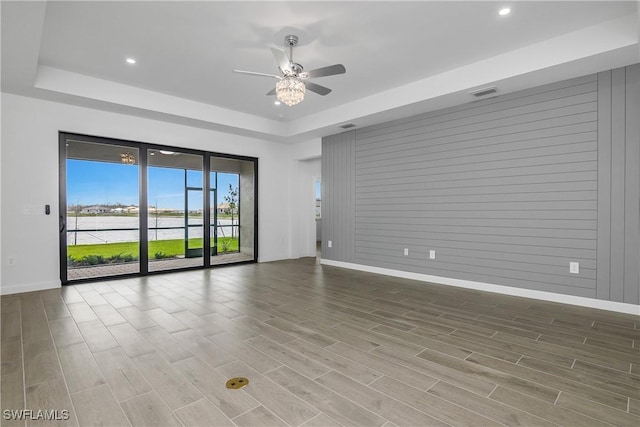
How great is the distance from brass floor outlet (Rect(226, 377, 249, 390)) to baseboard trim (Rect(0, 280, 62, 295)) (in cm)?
427

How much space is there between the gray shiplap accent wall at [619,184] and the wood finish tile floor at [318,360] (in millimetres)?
457

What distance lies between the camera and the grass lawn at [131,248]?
5.66 meters

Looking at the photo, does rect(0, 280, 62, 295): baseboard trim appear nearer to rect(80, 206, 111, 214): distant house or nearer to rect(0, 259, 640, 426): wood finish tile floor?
rect(0, 259, 640, 426): wood finish tile floor

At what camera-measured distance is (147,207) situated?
5.60 metres

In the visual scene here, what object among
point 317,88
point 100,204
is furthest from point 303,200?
point 317,88

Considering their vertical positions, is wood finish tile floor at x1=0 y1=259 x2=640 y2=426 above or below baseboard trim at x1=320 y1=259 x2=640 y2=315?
below

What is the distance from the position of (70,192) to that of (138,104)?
6.18 feet

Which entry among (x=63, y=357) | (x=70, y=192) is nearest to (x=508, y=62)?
(x=63, y=357)

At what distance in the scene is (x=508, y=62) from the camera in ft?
12.5

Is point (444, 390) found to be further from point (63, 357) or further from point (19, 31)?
point (19, 31)

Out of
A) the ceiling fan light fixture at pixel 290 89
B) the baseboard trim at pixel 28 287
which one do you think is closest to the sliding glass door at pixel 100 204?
the baseboard trim at pixel 28 287

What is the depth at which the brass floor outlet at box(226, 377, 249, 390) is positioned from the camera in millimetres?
2049

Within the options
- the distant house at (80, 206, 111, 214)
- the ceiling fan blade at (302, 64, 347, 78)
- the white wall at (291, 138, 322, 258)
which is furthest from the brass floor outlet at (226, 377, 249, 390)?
the white wall at (291, 138, 322, 258)

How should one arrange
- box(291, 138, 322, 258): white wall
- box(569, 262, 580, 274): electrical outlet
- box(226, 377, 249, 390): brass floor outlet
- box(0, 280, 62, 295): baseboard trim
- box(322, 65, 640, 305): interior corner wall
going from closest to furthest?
box(226, 377, 249, 390): brass floor outlet < box(322, 65, 640, 305): interior corner wall < box(569, 262, 580, 274): electrical outlet < box(0, 280, 62, 295): baseboard trim < box(291, 138, 322, 258): white wall
